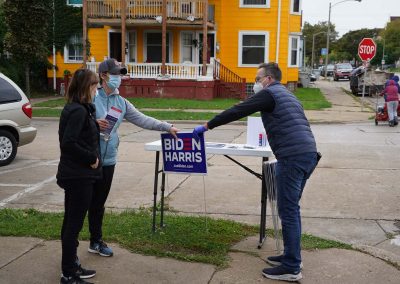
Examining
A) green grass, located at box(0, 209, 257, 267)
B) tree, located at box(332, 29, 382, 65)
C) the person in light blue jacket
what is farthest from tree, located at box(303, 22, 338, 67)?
the person in light blue jacket

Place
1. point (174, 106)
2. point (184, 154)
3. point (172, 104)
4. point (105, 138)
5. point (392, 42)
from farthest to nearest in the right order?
point (392, 42)
point (172, 104)
point (174, 106)
point (184, 154)
point (105, 138)

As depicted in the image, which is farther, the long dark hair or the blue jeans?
the blue jeans

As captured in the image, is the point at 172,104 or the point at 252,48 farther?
the point at 252,48

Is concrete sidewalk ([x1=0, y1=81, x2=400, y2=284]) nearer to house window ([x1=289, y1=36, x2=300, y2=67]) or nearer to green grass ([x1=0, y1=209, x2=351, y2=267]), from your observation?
green grass ([x1=0, y1=209, x2=351, y2=267])

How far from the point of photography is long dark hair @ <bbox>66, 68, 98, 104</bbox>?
4199mm

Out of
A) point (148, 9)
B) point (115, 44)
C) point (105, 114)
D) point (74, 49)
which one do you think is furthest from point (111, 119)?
point (74, 49)

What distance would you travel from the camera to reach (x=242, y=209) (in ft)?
23.2

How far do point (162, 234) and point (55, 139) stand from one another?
29.1 ft

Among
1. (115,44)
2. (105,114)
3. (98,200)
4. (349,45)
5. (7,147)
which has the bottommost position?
(7,147)

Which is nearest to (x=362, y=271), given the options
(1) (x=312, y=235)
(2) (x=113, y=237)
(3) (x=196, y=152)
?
(1) (x=312, y=235)

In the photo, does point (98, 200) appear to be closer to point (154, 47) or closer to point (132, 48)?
point (154, 47)

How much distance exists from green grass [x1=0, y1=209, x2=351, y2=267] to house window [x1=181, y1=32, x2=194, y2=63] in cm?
2254

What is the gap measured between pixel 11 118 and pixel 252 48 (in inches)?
785

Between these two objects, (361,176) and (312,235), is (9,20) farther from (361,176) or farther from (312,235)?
(312,235)
